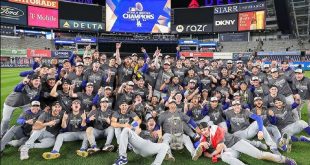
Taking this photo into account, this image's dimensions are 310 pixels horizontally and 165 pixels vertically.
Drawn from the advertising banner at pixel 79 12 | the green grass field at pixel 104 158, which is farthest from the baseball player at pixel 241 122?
the advertising banner at pixel 79 12

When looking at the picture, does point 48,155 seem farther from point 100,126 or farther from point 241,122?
point 241,122

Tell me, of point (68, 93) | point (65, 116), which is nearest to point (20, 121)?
point (65, 116)

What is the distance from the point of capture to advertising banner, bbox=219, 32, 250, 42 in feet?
174

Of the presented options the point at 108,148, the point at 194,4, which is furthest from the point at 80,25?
the point at 108,148

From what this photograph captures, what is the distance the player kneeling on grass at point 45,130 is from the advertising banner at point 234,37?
160 ft

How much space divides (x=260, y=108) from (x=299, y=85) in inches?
123

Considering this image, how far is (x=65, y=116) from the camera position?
324 inches

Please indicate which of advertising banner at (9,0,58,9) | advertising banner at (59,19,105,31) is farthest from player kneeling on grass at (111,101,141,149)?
advertising banner at (59,19,105,31)

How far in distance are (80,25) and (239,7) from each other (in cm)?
2762

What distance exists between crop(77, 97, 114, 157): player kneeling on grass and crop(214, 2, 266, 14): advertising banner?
45.6 meters

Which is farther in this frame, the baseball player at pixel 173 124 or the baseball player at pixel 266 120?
the baseball player at pixel 266 120

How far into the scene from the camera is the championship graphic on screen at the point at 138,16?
51.7m

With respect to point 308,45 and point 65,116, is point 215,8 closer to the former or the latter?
point 308,45

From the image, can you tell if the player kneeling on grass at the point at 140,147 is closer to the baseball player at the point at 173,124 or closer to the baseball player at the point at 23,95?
the baseball player at the point at 173,124
